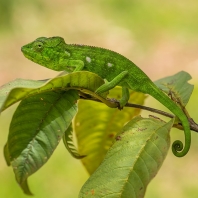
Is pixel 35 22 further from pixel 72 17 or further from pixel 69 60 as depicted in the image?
pixel 69 60

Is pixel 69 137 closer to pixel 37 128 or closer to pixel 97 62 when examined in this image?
pixel 37 128

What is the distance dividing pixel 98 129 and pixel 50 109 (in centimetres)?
57

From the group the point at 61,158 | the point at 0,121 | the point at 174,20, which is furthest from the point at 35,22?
the point at 61,158

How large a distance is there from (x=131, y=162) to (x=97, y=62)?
0.56m

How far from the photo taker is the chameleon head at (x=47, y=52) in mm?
1693

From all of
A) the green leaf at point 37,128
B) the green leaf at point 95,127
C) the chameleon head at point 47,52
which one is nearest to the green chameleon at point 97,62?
the chameleon head at point 47,52

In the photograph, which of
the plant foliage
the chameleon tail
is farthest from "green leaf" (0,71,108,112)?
the chameleon tail

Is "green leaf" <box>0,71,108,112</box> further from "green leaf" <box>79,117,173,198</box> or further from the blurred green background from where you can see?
the blurred green background

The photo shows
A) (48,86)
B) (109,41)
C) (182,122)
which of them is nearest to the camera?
(48,86)

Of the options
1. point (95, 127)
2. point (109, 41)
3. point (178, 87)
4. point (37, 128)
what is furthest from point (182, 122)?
point (109, 41)

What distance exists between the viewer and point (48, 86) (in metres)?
1.10

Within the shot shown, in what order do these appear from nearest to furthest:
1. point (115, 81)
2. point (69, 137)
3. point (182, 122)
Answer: point (69, 137), point (182, 122), point (115, 81)

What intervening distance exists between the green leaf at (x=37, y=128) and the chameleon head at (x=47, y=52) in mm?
505

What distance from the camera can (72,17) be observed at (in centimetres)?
796
